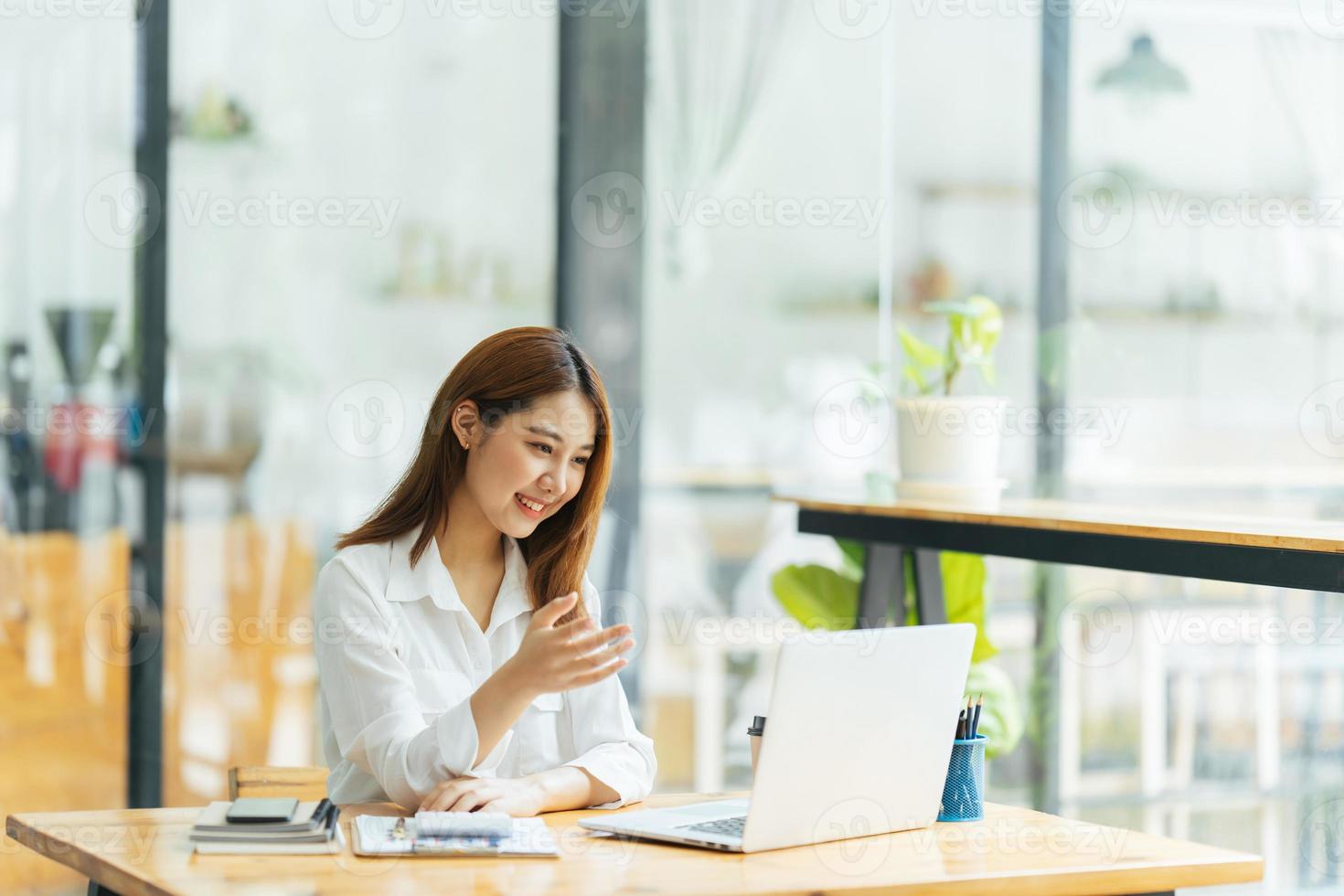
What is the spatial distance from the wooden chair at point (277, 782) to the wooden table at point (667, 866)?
398 mm

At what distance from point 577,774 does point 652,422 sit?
2116 millimetres

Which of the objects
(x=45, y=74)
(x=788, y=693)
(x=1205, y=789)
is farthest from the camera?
(x=1205, y=789)

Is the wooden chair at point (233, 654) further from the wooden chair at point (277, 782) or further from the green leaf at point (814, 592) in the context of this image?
the wooden chair at point (277, 782)

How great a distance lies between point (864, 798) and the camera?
1.82 metres

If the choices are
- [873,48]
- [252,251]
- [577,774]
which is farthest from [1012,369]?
[577,774]

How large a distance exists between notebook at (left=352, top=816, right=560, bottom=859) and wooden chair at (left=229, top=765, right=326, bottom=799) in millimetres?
557

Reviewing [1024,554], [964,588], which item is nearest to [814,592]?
[964,588]

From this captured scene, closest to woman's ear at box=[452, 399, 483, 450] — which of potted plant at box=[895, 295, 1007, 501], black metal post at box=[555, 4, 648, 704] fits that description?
potted plant at box=[895, 295, 1007, 501]

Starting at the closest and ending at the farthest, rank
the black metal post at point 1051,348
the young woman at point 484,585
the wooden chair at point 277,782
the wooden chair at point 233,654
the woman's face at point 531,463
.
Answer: the young woman at point 484,585, the woman's face at point 531,463, the wooden chair at point 277,782, the wooden chair at point 233,654, the black metal post at point 1051,348

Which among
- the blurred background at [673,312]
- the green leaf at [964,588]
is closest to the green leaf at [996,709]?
the green leaf at [964,588]

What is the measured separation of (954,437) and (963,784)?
3.42 feet

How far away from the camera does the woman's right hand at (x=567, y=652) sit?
1.77m

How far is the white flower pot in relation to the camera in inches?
113

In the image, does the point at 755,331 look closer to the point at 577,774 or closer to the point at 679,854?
the point at 577,774
